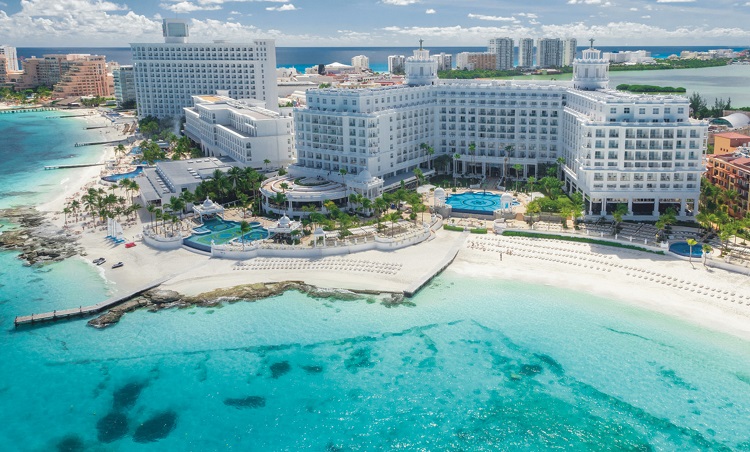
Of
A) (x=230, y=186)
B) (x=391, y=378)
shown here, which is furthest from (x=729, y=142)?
(x=391, y=378)

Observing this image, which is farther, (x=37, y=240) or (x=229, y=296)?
(x=37, y=240)

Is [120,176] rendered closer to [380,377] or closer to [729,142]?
[380,377]

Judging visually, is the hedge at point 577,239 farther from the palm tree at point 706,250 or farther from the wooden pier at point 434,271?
the wooden pier at point 434,271

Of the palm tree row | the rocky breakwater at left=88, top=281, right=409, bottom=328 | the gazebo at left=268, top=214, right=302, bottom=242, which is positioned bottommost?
the rocky breakwater at left=88, top=281, right=409, bottom=328

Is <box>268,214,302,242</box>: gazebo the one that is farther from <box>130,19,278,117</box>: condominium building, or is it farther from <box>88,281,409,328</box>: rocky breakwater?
<box>130,19,278,117</box>: condominium building

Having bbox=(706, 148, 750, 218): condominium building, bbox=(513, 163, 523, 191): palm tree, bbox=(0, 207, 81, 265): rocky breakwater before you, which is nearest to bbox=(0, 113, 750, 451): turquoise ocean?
bbox=(0, 207, 81, 265): rocky breakwater

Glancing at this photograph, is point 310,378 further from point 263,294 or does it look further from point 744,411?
point 744,411

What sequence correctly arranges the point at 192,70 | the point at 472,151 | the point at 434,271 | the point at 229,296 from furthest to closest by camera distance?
the point at 192,70, the point at 472,151, the point at 434,271, the point at 229,296
